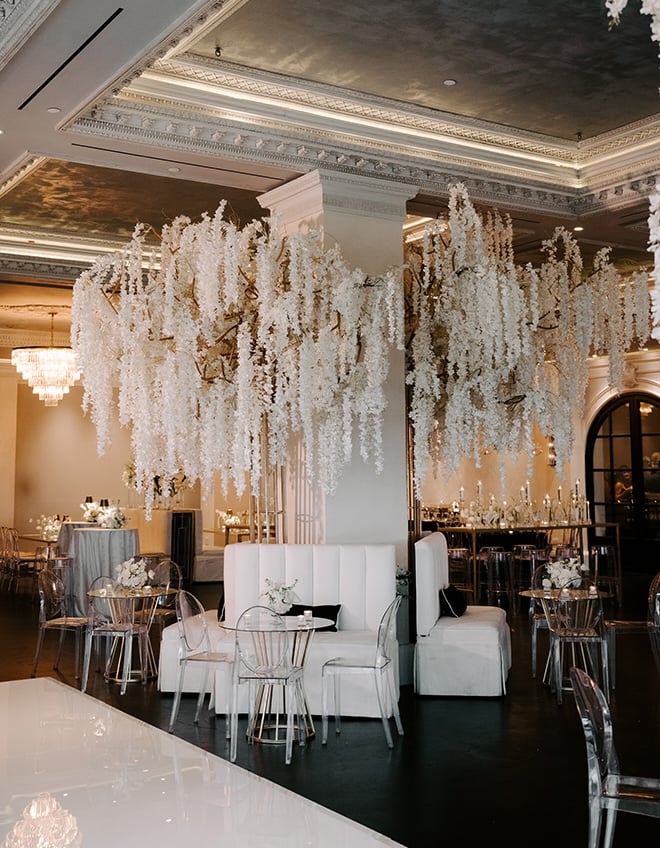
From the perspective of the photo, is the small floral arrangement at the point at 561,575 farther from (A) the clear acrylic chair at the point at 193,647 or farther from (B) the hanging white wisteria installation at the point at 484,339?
(A) the clear acrylic chair at the point at 193,647

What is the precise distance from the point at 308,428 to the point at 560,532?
11.3 metres

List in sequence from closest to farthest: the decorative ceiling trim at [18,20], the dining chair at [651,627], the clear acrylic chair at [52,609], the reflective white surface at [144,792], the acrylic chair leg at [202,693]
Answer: the reflective white surface at [144,792] < the decorative ceiling trim at [18,20] < the acrylic chair leg at [202,693] < the dining chair at [651,627] < the clear acrylic chair at [52,609]

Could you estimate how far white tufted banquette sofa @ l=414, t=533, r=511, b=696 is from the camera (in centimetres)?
665

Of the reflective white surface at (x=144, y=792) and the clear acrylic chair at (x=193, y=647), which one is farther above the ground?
the reflective white surface at (x=144, y=792)

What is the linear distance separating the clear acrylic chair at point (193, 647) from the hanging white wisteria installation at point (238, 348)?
0.88 meters

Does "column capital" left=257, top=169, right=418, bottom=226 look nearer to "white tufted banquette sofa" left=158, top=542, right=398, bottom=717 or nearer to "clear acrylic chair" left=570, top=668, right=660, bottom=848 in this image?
"white tufted banquette sofa" left=158, top=542, right=398, bottom=717

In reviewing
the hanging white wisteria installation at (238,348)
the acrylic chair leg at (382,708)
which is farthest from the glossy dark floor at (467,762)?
the hanging white wisteria installation at (238,348)

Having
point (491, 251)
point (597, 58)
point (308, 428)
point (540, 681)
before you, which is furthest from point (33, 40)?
point (540, 681)

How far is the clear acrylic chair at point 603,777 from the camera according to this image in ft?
10.2

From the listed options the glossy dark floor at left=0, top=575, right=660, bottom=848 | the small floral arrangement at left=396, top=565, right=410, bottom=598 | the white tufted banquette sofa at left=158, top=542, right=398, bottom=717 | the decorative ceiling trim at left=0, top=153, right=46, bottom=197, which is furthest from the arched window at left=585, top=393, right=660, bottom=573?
the decorative ceiling trim at left=0, top=153, right=46, bottom=197

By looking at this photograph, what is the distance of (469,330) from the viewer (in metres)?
6.75

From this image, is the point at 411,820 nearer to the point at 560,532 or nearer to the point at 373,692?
the point at 373,692

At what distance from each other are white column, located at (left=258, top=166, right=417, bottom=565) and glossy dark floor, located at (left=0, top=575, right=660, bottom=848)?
4.15 feet

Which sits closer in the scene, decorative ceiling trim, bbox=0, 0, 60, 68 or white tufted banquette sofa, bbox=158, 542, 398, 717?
decorative ceiling trim, bbox=0, 0, 60, 68
